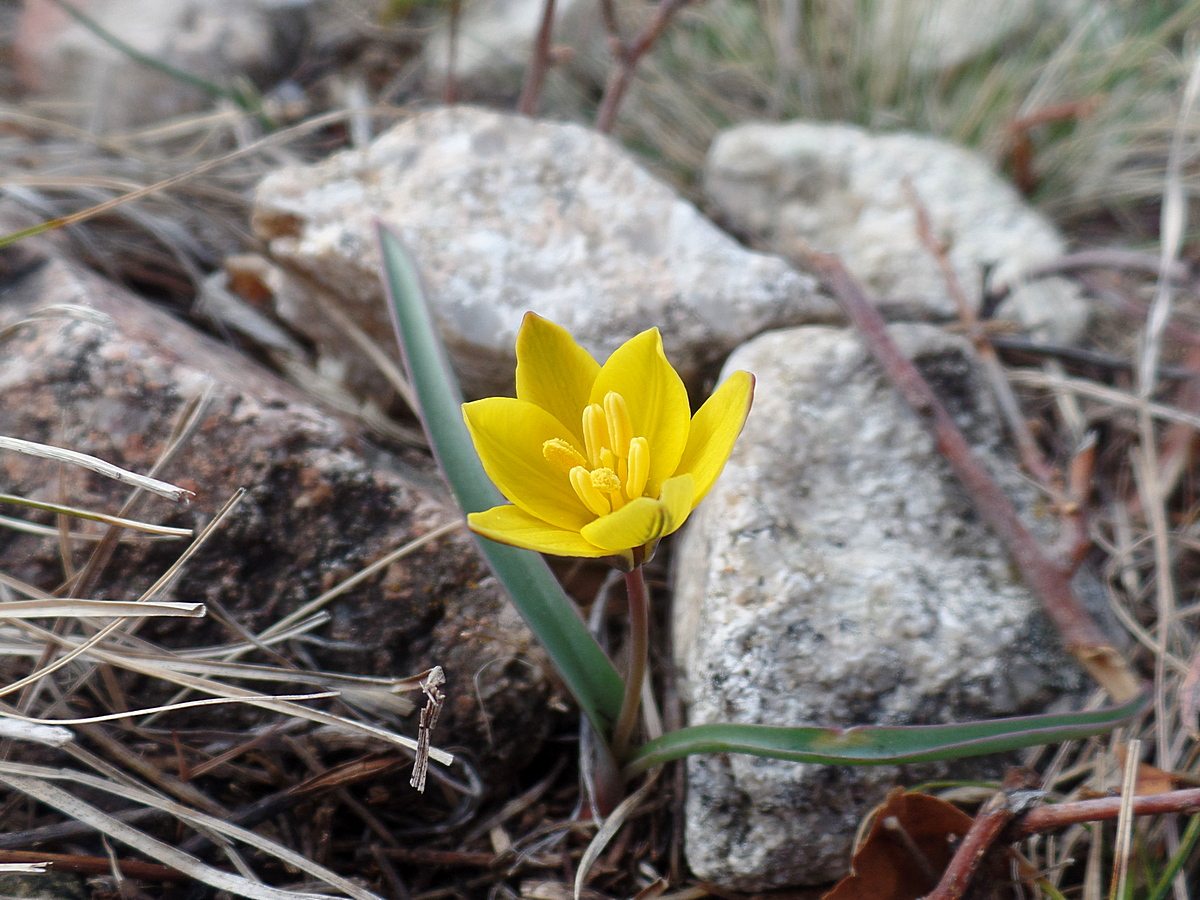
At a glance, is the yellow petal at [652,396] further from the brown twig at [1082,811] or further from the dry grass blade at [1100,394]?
the dry grass blade at [1100,394]

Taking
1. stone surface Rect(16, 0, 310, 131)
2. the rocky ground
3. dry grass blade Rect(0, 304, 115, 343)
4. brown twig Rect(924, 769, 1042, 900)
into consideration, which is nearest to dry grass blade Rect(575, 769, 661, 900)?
the rocky ground

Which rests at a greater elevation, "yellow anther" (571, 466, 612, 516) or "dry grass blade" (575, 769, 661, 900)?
"yellow anther" (571, 466, 612, 516)

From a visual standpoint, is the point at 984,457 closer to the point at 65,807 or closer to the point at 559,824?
the point at 559,824

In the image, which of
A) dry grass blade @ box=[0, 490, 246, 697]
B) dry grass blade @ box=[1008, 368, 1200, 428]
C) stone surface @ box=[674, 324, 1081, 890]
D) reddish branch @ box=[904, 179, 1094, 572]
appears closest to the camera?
dry grass blade @ box=[0, 490, 246, 697]

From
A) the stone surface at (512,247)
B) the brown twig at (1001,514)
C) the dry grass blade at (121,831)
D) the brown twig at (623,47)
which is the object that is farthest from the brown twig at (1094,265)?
the dry grass blade at (121,831)

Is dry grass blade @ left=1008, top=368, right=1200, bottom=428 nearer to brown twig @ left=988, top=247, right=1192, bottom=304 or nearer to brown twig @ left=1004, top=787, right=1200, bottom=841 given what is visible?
brown twig @ left=988, top=247, right=1192, bottom=304

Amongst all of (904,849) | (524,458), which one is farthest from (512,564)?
(904,849)
